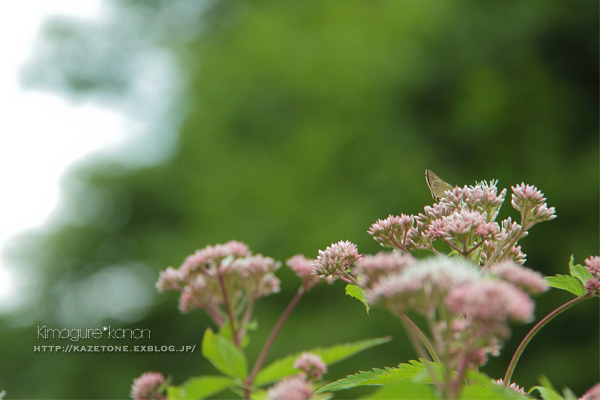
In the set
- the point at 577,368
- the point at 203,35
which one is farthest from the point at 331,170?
the point at 203,35

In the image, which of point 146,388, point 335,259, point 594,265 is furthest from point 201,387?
point 594,265

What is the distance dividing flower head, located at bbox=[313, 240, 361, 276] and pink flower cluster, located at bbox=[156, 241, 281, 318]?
0.13 meters

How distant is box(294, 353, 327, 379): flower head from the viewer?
3.40ft

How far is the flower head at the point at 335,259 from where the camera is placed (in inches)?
52.9

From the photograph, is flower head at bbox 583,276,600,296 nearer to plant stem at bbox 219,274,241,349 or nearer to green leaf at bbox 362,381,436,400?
green leaf at bbox 362,381,436,400

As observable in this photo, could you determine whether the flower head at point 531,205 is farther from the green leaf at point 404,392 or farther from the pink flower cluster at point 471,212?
the green leaf at point 404,392

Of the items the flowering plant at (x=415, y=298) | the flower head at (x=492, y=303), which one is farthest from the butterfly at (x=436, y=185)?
the flower head at (x=492, y=303)

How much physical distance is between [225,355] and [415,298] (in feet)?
1.11

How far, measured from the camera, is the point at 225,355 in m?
0.91

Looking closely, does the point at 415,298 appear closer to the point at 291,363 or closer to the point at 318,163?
the point at 291,363

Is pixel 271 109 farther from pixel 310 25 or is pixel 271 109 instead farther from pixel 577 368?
pixel 577 368

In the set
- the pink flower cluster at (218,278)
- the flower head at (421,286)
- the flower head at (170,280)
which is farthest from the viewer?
the flower head at (170,280)

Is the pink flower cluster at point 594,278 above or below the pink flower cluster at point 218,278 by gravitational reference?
below

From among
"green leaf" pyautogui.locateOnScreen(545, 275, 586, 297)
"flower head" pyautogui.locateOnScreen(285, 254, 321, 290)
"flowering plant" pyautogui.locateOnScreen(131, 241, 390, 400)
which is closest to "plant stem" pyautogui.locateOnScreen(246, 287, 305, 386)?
"flowering plant" pyautogui.locateOnScreen(131, 241, 390, 400)
